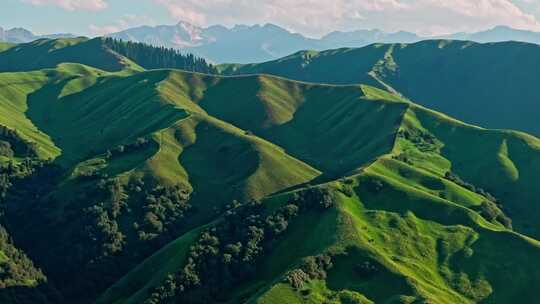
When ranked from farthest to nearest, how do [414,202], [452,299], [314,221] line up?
[414,202] < [314,221] < [452,299]

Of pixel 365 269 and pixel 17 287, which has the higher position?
pixel 365 269

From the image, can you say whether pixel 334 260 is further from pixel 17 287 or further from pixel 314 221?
pixel 17 287

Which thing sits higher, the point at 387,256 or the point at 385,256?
the point at 385,256

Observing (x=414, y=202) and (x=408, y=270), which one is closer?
(x=408, y=270)

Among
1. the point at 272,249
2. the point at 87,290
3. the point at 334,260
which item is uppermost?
the point at 334,260

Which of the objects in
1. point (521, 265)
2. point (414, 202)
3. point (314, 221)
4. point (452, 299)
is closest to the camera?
point (452, 299)

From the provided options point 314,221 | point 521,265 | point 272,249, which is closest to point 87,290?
point 272,249

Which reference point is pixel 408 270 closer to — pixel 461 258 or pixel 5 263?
pixel 461 258

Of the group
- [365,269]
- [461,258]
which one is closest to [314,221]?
[365,269]

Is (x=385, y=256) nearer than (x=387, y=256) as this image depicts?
Yes
